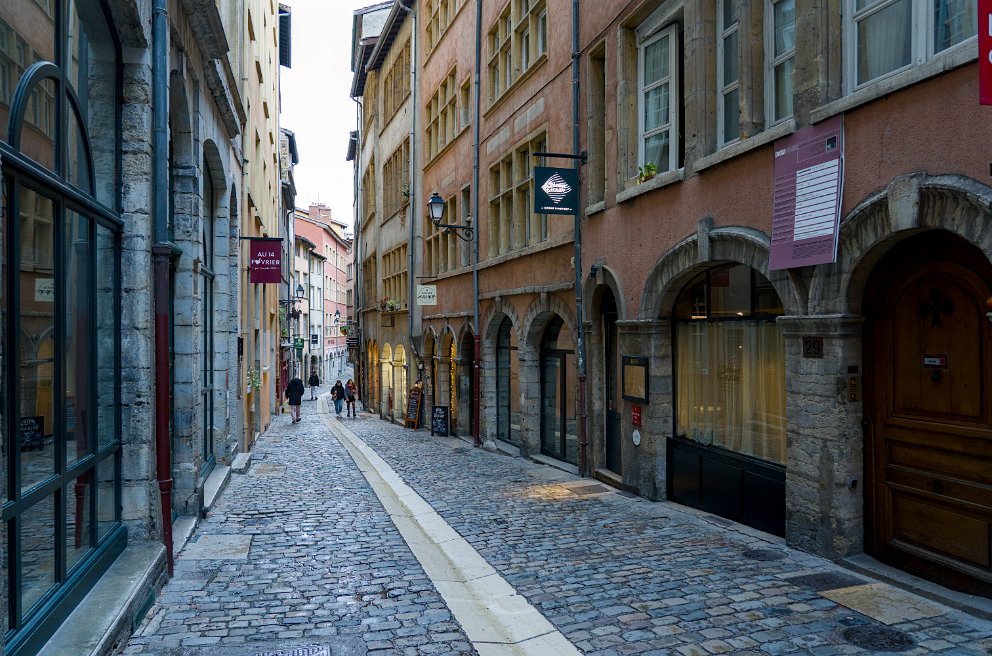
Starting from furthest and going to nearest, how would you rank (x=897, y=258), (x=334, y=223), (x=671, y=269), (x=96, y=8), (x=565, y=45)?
(x=334, y=223) < (x=565, y=45) < (x=671, y=269) < (x=897, y=258) < (x=96, y=8)

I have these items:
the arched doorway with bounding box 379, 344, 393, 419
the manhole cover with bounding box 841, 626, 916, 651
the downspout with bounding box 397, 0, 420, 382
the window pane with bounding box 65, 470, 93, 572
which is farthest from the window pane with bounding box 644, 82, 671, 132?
the arched doorway with bounding box 379, 344, 393, 419

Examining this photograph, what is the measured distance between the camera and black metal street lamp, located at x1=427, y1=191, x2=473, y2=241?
17.3 meters

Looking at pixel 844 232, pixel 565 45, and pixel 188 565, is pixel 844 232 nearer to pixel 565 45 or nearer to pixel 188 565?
pixel 188 565

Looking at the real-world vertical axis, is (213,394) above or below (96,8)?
below

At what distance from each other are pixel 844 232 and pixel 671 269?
2930mm

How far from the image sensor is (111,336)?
6.01m

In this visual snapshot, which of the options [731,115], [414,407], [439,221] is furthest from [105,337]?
[414,407]

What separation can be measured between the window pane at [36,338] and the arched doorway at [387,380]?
23.5 m

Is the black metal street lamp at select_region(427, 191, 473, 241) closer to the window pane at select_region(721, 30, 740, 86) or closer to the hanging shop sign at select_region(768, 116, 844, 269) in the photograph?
→ the window pane at select_region(721, 30, 740, 86)

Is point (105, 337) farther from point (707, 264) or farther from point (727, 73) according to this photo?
point (727, 73)

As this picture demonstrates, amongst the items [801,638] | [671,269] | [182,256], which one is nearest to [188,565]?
[182,256]

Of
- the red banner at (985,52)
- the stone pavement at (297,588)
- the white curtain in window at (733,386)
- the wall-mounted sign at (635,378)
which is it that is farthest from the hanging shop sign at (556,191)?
the red banner at (985,52)

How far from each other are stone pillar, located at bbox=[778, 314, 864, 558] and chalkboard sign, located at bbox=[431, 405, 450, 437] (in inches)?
556

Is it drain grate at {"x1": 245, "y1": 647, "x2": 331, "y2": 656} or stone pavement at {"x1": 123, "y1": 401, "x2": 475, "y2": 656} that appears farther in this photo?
stone pavement at {"x1": 123, "y1": 401, "x2": 475, "y2": 656}
